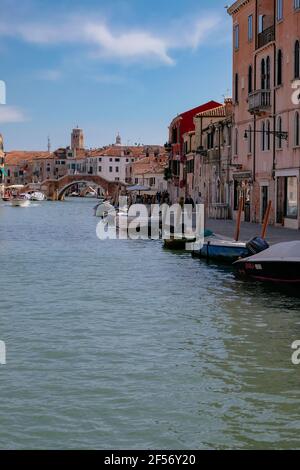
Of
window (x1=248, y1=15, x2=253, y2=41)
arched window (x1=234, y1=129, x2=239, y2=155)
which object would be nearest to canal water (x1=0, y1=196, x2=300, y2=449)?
window (x1=248, y1=15, x2=253, y2=41)

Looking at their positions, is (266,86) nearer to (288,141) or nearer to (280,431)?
(288,141)

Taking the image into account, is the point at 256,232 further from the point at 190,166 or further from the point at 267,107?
the point at 190,166

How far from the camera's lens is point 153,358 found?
1073 centimetres

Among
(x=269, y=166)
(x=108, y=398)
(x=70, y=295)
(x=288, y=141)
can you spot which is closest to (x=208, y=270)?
(x=70, y=295)

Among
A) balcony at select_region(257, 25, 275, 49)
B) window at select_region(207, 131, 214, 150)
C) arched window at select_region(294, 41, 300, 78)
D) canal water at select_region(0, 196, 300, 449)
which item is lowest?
canal water at select_region(0, 196, 300, 449)

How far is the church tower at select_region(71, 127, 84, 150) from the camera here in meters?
178

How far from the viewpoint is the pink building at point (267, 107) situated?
88.0 feet

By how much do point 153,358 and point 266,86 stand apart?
2128 centimetres

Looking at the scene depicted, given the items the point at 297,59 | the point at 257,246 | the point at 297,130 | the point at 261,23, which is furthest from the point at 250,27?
the point at 257,246

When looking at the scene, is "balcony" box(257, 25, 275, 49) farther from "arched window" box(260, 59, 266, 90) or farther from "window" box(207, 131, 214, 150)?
"window" box(207, 131, 214, 150)

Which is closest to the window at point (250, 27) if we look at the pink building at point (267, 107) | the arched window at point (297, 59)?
the pink building at point (267, 107)

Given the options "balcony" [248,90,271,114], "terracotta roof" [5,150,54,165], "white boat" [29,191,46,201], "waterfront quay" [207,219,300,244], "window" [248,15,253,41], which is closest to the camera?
"waterfront quay" [207,219,300,244]

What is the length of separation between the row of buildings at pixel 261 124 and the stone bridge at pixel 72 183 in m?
72.6

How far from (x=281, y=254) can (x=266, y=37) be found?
15295 mm
